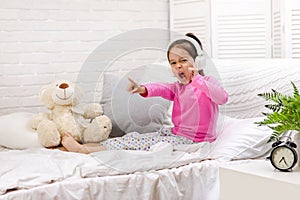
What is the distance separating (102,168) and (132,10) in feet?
5.79

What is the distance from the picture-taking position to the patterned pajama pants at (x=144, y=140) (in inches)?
97.4

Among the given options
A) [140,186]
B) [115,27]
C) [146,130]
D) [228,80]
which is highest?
[115,27]

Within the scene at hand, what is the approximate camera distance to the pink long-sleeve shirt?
2451mm

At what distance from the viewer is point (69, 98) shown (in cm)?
288

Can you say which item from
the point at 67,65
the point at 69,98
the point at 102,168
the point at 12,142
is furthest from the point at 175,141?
the point at 67,65

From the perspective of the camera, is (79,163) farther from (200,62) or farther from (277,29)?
(277,29)

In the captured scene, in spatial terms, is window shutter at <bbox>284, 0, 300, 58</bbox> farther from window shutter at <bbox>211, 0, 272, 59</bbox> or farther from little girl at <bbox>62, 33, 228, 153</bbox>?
little girl at <bbox>62, 33, 228, 153</bbox>

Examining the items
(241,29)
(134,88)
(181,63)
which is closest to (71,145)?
(134,88)

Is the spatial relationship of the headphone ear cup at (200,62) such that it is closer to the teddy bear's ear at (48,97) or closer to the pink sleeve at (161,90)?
the pink sleeve at (161,90)

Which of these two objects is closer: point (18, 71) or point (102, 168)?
point (102, 168)

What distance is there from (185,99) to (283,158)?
79 centimetres

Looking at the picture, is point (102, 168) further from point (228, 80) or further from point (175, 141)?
point (228, 80)

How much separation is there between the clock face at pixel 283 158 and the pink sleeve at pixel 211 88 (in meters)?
0.68

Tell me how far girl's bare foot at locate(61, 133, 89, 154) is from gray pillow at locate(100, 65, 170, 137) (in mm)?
181
